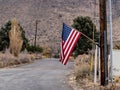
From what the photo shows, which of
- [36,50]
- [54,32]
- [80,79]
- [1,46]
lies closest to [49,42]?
[54,32]

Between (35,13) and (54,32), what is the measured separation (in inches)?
541

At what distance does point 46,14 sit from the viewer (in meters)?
113

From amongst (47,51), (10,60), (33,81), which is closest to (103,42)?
(33,81)

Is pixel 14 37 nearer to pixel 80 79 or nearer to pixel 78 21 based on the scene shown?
pixel 78 21

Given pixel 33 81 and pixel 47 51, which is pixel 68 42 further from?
pixel 47 51

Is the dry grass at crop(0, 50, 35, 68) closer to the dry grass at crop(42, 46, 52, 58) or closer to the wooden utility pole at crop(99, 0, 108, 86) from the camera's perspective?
the wooden utility pole at crop(99, 0, 108, 86)

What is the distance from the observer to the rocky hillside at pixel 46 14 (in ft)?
344

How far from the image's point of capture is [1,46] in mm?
68750

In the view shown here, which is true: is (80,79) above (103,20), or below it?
below

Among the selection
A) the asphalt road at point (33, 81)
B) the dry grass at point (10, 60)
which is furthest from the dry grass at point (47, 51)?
the asphalt road at point (33, 81)

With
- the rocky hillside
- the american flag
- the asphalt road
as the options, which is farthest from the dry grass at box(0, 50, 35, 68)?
the rocky hillside

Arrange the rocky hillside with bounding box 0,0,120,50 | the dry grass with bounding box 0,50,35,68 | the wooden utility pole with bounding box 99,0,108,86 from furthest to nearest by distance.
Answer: the rocky hillside with bounding box 0,0,120,50 → the dry grass with bounding box 0,50,35,68 → the wooden utility pole with bounding box 99,0,108,86

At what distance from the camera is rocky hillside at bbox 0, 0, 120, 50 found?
105 metres

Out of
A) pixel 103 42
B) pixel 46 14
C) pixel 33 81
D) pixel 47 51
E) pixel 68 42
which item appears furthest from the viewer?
pixel 46 14
